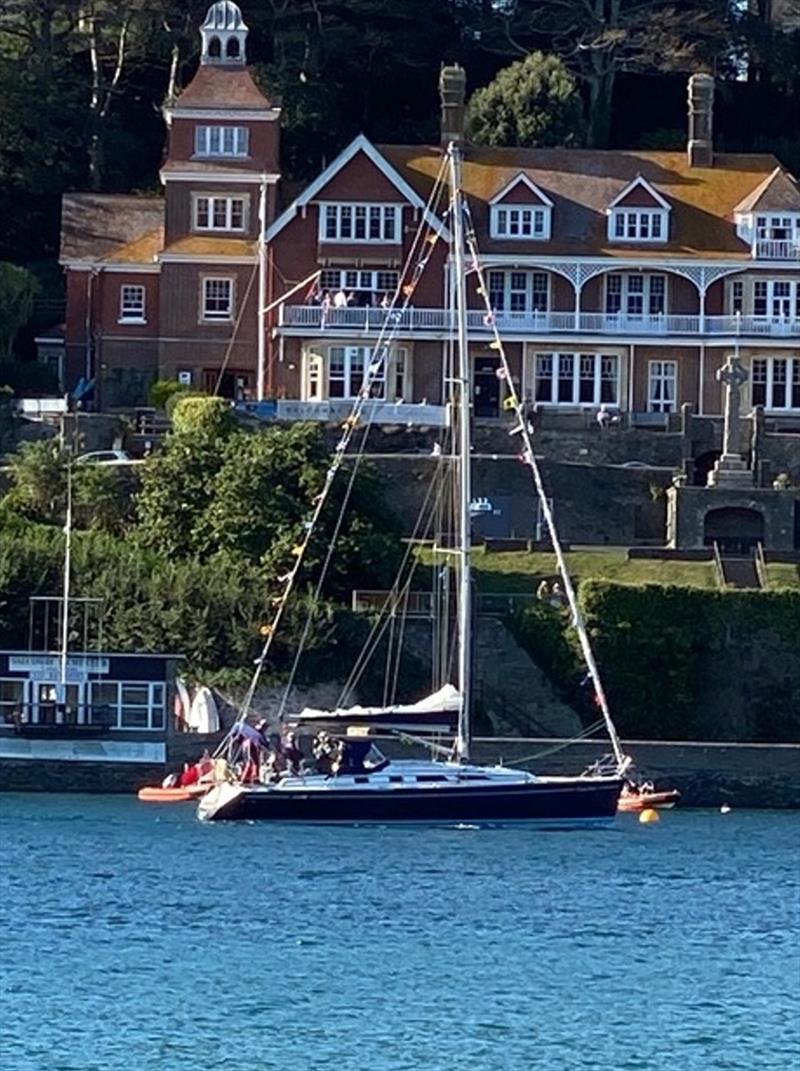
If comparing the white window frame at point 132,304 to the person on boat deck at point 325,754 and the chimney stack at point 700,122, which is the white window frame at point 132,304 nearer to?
the chimney stack at point 700,122

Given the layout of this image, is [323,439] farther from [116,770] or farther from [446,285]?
[116,770]

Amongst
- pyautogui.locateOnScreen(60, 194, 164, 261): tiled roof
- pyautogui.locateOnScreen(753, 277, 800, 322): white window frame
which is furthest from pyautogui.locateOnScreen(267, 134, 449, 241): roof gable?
pyautogui.locateOnScreen(753, 277, 800, 322): white window frame

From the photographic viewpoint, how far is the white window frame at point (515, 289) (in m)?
80.3

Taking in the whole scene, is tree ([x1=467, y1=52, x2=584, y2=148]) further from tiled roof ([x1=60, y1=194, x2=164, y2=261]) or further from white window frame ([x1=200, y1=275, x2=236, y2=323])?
white window frame ([x1=200, y1=275, x2=236, y2=323])

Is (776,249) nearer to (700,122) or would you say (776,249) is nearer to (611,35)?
(700,122)

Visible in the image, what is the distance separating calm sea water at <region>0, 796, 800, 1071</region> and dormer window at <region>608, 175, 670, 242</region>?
2694 centimetres

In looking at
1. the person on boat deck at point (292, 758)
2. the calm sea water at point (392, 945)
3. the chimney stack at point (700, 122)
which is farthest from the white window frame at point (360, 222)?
the person on boat deck at point (292, 758)

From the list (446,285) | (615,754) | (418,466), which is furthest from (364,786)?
(446,285)

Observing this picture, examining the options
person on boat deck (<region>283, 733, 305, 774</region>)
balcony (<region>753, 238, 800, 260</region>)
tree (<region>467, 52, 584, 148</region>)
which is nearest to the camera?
person on boat deck (<region>283, 733, 305, 774</region>)

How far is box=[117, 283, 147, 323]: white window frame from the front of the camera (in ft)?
267

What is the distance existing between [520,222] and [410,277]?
339 centimetres

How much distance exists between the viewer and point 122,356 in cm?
8094

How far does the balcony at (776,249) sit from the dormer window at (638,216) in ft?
7.43

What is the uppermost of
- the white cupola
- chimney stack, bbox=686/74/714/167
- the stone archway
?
the white cupola
